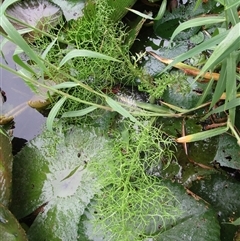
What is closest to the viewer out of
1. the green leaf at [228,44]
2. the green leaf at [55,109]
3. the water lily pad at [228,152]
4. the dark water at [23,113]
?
the green leaf at [228,44]

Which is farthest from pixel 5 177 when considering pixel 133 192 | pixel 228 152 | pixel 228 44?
pixel 228 44

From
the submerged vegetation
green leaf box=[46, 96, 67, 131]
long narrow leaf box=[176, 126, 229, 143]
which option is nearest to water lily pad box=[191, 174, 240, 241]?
the submerged vegetation

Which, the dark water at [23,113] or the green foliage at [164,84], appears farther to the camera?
the dark water at [23,113]

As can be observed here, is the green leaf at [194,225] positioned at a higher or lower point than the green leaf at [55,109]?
lower

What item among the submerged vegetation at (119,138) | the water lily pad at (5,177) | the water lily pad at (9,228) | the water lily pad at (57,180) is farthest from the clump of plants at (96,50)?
the water lily pad at (9,228)

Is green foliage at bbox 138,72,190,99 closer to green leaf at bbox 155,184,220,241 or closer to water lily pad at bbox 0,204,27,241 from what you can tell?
green leaf at bbox 155,184,220,241

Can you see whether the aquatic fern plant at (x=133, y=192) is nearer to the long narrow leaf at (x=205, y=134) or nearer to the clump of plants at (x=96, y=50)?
the long narrow leaf at (x=205, y=134)

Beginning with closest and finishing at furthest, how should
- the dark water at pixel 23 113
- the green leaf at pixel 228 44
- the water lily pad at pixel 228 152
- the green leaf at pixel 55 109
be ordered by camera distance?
the green leaf at pixel 228 44
the green leaf at pixel 55 109
the water lily pad at pixel 228 152
the dark water at pixel 23 113

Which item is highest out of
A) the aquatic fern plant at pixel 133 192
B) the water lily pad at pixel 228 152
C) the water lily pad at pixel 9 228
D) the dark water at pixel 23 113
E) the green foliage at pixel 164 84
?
the dark water at pixel 23 113
